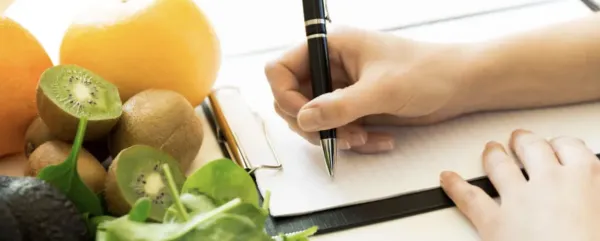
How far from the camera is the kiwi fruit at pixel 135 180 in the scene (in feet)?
1.49

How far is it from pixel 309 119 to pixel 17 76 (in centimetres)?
23

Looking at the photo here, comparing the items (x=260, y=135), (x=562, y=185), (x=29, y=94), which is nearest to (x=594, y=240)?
(x=562, y=185)

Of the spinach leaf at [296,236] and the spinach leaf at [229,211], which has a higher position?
the spinach leaf at [229,211]

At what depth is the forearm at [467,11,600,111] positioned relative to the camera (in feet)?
2.08

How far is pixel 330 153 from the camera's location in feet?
1.89

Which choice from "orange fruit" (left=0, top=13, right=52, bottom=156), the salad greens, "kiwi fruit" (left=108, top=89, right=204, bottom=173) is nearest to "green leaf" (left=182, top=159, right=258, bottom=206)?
the salad greens

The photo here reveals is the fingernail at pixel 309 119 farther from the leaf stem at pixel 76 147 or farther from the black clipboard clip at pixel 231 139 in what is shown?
the leaf stem at pixel 76 147

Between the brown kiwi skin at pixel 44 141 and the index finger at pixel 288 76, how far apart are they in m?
0.16

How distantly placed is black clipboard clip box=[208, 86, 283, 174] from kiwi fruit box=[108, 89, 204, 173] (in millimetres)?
59

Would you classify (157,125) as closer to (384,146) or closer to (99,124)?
(99,124)

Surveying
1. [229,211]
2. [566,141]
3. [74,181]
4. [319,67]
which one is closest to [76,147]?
[74,181]

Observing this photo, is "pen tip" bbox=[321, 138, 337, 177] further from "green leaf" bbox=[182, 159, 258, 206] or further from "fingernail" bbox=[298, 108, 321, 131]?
"green leaf" bbox=[182, 159, 258, 206]

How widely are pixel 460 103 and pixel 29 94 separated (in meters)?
0.36

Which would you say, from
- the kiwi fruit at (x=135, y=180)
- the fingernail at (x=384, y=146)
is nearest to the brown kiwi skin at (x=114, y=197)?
the kiwi fruit at (x=135, y=180)
